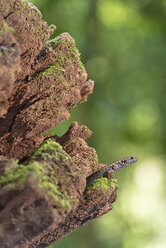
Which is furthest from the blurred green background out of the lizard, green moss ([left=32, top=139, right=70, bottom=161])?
green moss ([left=32, top=139, right=70, bottom=161])

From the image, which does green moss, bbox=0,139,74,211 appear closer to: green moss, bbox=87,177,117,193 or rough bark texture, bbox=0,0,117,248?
rough bark texture, bbox=0,0,117,248

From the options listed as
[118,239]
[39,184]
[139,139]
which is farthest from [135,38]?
[39,184]

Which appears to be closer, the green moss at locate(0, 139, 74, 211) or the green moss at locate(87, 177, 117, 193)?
the green moss at locate(0, 139, 74, 211)

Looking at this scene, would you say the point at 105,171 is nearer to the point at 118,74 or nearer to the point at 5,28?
the point at 5,28

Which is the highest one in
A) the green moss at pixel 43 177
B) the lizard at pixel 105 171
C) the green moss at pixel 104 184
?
the lizard at pixel 105 171

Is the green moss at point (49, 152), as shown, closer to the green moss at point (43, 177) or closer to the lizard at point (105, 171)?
the green moss at point (43, 177)

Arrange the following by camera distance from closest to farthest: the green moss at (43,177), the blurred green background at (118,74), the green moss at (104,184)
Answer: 1. the green moss at (43,177)
2. the green moss at (104,184)
3. the blurred green background at (118,74)

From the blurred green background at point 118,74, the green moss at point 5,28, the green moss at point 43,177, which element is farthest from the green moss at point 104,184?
the blurred green background at point 118,74

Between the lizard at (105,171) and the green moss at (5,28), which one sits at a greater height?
the green moss at (5,28)

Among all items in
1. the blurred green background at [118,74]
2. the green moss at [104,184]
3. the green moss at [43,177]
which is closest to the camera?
the green moss at [43,177]

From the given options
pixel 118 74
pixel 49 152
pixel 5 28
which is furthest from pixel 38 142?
pixel 118 74
